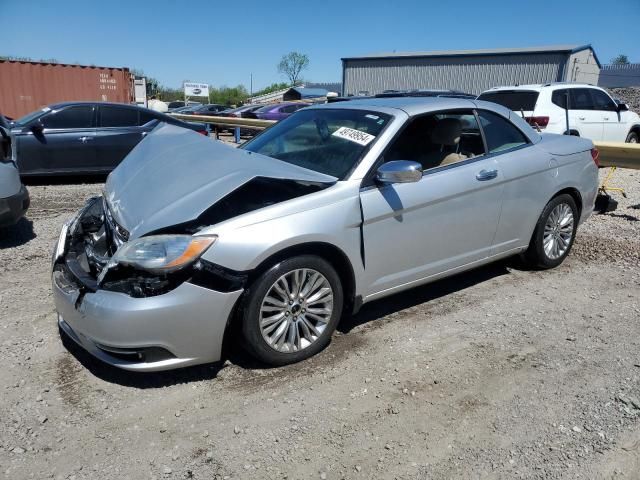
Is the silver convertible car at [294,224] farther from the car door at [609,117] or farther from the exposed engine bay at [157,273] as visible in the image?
the car door at [609,117]

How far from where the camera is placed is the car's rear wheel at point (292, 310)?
2.91m

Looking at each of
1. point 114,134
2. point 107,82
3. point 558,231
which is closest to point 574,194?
point 558,231

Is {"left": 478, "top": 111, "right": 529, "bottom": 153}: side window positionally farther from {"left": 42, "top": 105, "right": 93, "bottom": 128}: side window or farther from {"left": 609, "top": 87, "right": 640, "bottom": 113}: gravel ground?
{"left": 609, "top": 87, "right": 640, "bottom": 113}: gravel ground

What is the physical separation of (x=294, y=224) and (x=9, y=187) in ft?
12.3

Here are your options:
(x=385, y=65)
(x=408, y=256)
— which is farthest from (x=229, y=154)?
(x=385, y=65)

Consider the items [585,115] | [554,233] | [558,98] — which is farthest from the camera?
A: [585,115]

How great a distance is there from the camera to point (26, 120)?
8.45 m

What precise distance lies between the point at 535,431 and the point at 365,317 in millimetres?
1534

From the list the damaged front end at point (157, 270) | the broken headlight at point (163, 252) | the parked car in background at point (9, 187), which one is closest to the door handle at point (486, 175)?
the damaged front end at point (157, 270)

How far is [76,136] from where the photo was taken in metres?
8.55

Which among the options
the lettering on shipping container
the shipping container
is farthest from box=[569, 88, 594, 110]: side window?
the lettering on shipping container

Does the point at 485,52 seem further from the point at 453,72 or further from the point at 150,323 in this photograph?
the point at 150,323

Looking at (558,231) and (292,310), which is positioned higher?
(558,231)

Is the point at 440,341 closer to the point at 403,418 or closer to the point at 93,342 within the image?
the point at 403,418
